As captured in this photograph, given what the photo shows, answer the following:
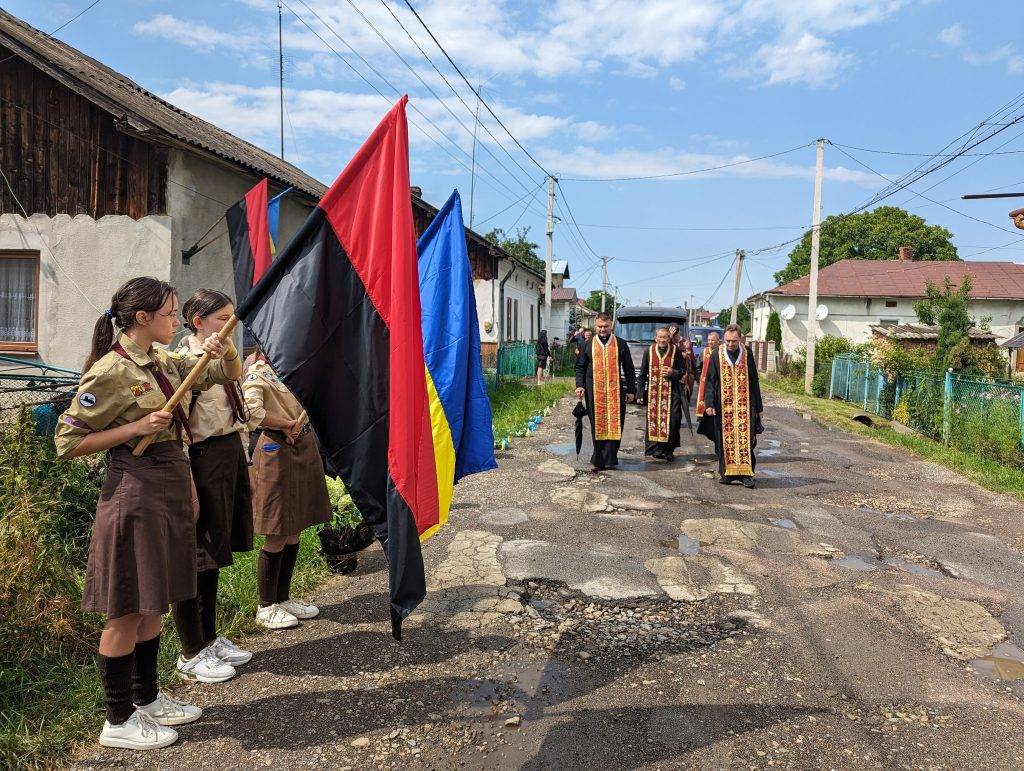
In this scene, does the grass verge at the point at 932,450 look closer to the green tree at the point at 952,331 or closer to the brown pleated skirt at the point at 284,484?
the green tree at the point at 952,331

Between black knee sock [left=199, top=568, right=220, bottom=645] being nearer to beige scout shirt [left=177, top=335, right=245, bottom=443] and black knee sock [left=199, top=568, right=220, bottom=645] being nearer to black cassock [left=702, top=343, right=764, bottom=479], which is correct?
beige scout shirt [left=177, top=335, right=245, bottom=443]

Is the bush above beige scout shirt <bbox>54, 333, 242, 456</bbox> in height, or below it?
below

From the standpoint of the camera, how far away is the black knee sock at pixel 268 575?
4141mm

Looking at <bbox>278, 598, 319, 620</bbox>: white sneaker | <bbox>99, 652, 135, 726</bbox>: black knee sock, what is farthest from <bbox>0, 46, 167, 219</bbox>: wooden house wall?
<bbox>99, 652, 135, 726</bbox>: black knee sock

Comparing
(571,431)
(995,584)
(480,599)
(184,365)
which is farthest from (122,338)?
(571,431)

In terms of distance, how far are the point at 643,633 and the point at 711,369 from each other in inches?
218

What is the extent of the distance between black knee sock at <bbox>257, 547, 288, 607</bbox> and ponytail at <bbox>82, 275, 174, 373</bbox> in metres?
1.60

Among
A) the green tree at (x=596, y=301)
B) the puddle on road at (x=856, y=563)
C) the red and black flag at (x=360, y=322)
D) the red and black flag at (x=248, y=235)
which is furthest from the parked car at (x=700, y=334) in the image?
the green tree at (x=596, y=301)

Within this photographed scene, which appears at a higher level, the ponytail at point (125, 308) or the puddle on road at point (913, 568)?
the ponytail at point (125, 308)

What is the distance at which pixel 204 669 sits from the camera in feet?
11.5

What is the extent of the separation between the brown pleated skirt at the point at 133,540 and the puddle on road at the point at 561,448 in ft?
24.8

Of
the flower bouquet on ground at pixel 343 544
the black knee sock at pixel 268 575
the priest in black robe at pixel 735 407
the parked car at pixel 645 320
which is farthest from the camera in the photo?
the parked car at pixel 645 320

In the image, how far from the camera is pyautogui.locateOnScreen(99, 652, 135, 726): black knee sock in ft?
9.67

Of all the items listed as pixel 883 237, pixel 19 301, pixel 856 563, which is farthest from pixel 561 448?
pixel 883 237
